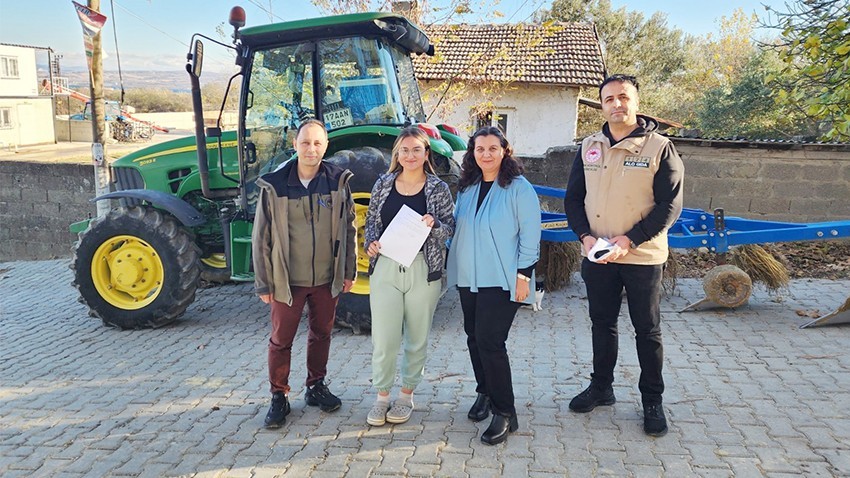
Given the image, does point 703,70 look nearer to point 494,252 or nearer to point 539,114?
point 539,114

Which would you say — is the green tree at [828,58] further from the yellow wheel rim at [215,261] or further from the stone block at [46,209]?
the stone block at [46,209]

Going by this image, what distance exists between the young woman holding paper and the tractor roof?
2104 mm

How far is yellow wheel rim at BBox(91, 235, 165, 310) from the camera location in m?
5.91

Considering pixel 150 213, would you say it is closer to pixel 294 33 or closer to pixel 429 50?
pixel 294 33

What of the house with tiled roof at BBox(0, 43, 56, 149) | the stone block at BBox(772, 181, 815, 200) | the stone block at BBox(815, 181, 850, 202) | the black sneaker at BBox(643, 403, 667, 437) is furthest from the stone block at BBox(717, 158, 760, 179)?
the house with tiled roof at BBox(0, 43, 56, 149)

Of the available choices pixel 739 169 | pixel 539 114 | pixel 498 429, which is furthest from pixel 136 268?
pixel 539 114

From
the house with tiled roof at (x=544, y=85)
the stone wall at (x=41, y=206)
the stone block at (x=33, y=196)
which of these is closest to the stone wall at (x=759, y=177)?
the stone wall at (x=41, y=206)

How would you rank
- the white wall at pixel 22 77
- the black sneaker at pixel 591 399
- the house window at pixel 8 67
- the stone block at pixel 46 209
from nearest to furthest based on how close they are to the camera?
the black sneaker at pixel 591 399 < the stone block at pixel 46 209 < the white wall at pixel 22 77 < the house window at pixel 8 67

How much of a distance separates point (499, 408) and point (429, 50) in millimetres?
3752

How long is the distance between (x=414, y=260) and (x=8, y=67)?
40570mm

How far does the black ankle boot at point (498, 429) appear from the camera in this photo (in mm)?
3447

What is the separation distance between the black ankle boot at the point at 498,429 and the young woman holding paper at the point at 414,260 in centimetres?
54

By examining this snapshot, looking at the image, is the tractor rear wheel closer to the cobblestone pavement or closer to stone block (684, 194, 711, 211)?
the cobblestone pavement

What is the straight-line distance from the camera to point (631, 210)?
344cm
